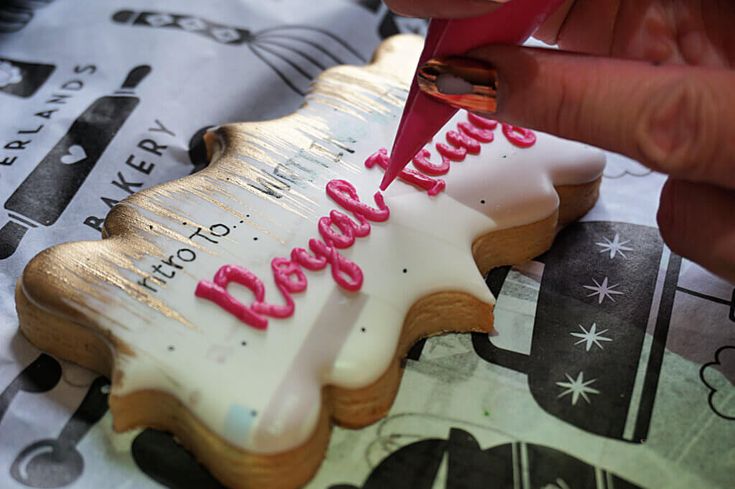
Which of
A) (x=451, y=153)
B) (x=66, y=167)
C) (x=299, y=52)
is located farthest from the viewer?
(x=299, y=52)

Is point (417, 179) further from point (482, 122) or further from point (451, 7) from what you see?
point (451, 7)

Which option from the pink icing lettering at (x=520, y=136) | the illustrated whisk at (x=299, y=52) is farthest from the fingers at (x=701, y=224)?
the illustrated whisk at (x=299, y=52)

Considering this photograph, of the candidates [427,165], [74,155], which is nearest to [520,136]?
[427,165]

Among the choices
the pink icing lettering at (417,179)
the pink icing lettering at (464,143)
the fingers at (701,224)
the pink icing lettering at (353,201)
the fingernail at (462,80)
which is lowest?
the pink icing lettering at (353,201)

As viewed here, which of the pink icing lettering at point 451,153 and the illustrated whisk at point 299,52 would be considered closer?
the pink icing lettering at point 451,153

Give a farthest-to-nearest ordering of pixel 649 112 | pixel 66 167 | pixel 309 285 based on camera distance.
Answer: pixel 66 167
pixel 309 285
pixel 649 112

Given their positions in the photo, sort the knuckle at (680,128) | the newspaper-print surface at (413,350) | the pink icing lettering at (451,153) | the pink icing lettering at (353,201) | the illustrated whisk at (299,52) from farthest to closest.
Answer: the illustrated whisk at (299,52)
the pink icing lettering at (451,153)
the pink icing lettering at (353,201)
the newspaper-print surface at (413,350)
the knuckle at (680,128)

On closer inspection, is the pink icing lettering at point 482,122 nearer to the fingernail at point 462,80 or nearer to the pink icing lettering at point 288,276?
the fingernail at point 462,80
